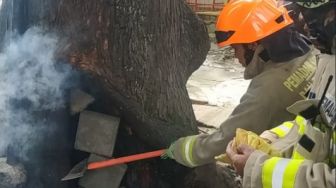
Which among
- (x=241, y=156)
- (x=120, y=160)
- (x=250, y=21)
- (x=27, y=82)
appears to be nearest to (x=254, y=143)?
(x=241, y=156)

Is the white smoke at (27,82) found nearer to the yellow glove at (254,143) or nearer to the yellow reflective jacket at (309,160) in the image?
the yellow glove at (254,143)

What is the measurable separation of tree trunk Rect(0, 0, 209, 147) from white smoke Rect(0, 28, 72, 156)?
9cm

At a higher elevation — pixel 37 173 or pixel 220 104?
pixel 37 173

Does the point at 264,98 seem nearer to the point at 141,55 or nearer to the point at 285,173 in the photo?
the point at 141,55

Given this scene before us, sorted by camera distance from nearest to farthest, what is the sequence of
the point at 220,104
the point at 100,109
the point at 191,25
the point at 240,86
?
1. the point at 100,109
2. the point at 191,25
3. the point at 220,104
4. the point at 240,86

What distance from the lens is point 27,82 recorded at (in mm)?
2691

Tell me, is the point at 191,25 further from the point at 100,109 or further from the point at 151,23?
the point at 100,109

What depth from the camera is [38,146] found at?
9.58 feet

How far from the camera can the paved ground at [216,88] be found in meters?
5.51

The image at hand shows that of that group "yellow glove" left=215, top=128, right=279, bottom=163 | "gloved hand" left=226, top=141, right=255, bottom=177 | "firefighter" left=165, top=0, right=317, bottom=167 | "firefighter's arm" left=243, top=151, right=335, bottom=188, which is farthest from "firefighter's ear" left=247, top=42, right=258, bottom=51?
"firefighter's arm" left=243, top=151, right=335, bottom=188

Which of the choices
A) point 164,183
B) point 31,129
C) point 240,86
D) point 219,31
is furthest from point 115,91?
point 240,86

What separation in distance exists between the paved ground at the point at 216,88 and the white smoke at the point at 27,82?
2463 millimetres

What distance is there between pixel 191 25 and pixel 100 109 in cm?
97

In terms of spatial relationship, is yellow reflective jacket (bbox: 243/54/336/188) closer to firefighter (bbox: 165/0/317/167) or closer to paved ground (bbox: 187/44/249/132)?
firefighter (bbox: 165/0/317/167)
